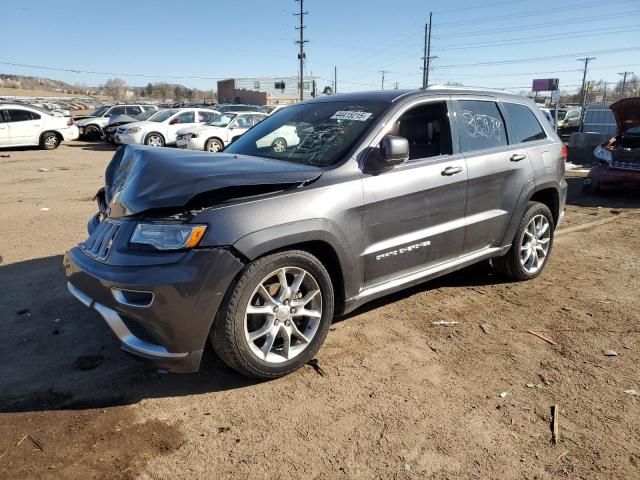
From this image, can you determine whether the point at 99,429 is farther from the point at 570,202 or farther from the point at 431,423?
the point at 570,202

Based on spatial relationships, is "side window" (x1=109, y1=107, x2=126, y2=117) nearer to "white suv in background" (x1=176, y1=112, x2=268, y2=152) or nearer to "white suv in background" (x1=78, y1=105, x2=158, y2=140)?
"white suv in background" (x1=78, y1=105, x2=158, y2=140)

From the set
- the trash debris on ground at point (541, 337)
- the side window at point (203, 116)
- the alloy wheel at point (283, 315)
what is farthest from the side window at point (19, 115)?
the trash debris on ground at point (541, 337)

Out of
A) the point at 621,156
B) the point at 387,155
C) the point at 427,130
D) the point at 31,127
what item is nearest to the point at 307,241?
the point at 387,155

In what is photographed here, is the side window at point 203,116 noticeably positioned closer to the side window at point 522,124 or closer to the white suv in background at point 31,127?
the white suv in background at point 31,127

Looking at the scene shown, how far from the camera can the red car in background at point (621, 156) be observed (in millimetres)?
9445

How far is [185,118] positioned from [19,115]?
5.77 meters

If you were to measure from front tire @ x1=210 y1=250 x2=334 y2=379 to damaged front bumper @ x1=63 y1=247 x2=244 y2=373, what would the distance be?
10cm

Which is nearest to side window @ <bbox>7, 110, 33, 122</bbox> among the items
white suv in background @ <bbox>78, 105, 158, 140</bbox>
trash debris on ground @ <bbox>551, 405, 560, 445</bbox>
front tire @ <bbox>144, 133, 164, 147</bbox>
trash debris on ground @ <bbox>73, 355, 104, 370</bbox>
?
front tire @ <bbox>144, 133, 164, 147</bbox>

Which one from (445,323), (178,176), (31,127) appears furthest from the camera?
Result: (31,127)

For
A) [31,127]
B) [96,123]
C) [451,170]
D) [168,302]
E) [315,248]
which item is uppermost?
[96,123]

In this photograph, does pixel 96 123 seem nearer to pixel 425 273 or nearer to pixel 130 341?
pixel 425 273

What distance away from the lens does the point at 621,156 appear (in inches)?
377

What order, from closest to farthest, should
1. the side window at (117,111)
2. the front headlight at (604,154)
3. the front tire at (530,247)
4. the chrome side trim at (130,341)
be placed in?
the chrome side trim at (130,341)
the front tire at (530,247)
the front headlight at (604,154)
the side window at (117,111)

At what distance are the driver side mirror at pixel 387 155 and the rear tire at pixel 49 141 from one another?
62.0 feet
